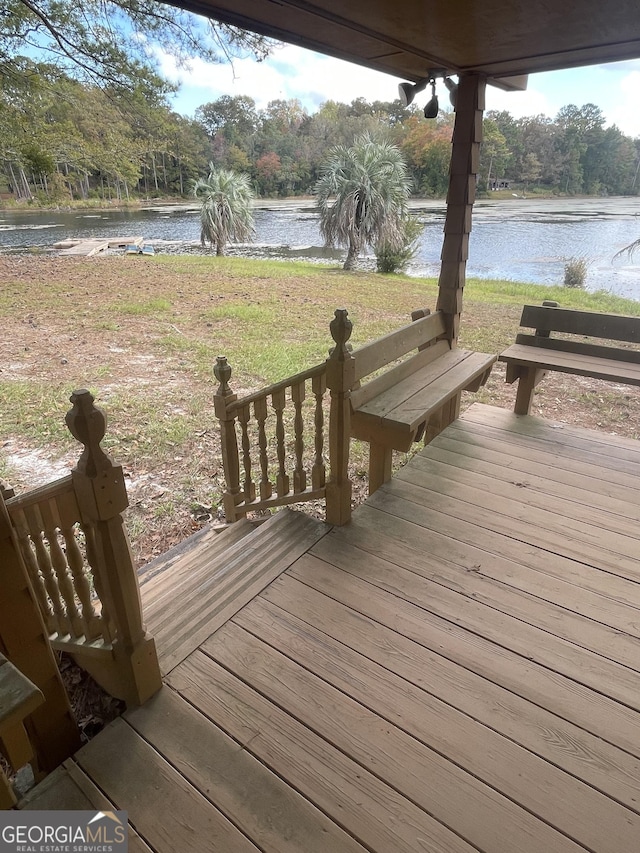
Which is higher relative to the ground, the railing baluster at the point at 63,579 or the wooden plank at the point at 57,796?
the railing baluster at the point at 63,579

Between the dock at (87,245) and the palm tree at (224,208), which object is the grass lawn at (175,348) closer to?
the dock at (87,245)

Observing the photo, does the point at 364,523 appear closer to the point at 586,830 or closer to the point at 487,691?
the point at 487,691

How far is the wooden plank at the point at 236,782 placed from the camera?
3.31ft

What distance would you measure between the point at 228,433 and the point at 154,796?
1.35 m

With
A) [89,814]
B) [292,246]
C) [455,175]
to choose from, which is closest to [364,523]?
[89,814]

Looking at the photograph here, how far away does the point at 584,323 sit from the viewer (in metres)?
2.90

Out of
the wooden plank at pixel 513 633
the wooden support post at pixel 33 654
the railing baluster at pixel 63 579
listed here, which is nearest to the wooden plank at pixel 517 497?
the wooden plank at pixel 513 633

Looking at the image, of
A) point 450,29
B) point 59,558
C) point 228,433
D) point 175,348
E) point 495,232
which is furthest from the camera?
point 495,232

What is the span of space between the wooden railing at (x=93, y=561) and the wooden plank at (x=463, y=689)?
41cm

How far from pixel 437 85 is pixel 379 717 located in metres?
2.92

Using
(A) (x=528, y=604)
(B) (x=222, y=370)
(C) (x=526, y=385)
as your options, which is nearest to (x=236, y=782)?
(A) (x=528, y=604)

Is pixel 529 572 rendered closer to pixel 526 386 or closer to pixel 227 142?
pixel 526 386

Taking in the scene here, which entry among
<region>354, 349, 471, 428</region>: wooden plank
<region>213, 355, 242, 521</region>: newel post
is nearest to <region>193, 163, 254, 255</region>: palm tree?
<region>354, 349, 471, 428</region>: wooden plank

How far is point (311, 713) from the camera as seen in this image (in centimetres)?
128
